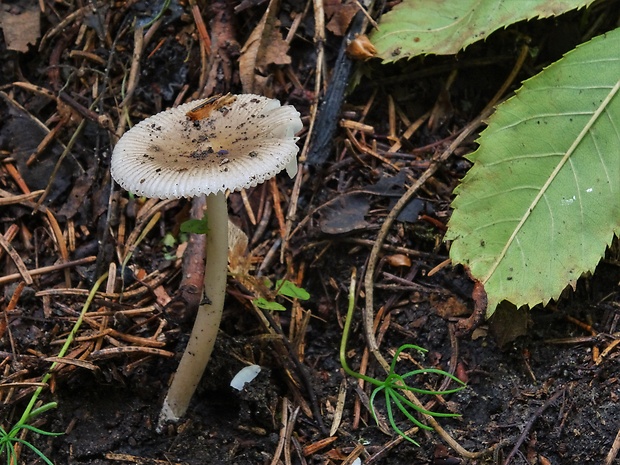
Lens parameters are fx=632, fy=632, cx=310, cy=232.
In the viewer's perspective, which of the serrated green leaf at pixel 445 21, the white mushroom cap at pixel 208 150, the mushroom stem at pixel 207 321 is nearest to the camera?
the white mushroom cap at pixel 208 150

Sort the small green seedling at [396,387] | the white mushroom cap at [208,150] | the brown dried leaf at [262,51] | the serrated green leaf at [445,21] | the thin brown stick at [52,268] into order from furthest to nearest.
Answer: the brown dried leaf at [262,51] < the thin brown stick at [52,268] < the serrated green leaf at [445,21] < the small green seedling at [396,387] < the white mushroom cap at [208,150]

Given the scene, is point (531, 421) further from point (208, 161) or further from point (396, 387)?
point (208, 161)

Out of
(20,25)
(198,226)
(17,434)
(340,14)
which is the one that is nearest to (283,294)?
(198,226)

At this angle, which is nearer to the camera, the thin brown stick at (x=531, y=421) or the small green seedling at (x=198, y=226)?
the thin brown stick at (x=531, y=421)

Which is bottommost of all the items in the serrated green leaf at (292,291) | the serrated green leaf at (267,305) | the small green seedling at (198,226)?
the serrated green leaf at (267,305)

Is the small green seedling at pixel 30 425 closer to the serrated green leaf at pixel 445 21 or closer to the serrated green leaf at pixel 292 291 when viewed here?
the serrated green leaf at pixel 292 291

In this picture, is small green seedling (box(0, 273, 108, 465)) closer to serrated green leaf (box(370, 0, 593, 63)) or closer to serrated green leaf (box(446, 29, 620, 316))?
serrated green leaf (box(446, 29, 620, 316))

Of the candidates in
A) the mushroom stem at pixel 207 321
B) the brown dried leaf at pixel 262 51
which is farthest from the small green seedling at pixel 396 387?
the brown dried leaf at pixel 262 51

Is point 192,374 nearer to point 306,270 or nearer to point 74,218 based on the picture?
point 306,270

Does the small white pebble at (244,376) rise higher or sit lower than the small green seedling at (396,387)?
lower

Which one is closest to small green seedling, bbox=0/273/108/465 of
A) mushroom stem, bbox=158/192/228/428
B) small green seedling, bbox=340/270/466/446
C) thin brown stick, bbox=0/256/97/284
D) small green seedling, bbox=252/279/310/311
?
thin brown stick, bbox=0/256/97/284
